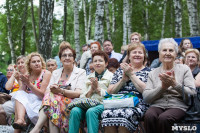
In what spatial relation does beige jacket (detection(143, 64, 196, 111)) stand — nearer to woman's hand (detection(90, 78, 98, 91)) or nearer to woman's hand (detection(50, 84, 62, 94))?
woman's hand (detection(90, 78, 98, 91))

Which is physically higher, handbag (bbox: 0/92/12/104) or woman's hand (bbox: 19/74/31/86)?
woman's hand (bbox: 19/74/31/86)

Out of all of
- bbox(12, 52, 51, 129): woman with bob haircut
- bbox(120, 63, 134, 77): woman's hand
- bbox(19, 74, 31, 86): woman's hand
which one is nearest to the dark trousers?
bbox(120, 63, 134, 77): woman's hand

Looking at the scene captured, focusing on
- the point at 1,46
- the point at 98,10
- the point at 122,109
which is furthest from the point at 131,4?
the point at 122,109

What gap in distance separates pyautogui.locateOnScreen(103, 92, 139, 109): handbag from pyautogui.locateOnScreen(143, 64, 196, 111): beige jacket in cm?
19

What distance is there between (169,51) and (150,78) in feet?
1.75

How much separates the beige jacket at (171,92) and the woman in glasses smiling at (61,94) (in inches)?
61.4

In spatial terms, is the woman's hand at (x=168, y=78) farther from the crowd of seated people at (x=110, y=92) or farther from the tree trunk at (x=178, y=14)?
the tree trunk at (x=178, y=14)

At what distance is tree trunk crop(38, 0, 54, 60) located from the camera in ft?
31.8

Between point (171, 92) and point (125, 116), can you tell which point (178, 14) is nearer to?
point (171, 92)

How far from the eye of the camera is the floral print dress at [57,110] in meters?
5.34

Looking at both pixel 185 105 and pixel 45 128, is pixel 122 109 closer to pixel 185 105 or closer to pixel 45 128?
pixel 185 105

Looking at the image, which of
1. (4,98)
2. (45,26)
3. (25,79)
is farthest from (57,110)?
(45,26)

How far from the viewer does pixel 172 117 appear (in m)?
4.29

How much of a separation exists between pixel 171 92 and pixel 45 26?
6.16 m
